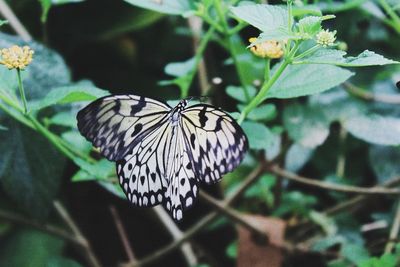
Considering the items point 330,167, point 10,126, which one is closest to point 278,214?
point 330,167

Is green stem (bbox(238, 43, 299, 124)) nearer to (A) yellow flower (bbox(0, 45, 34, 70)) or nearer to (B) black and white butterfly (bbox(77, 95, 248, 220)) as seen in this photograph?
(B) black and white butterfly (bbox(77, 95, 248, 220))

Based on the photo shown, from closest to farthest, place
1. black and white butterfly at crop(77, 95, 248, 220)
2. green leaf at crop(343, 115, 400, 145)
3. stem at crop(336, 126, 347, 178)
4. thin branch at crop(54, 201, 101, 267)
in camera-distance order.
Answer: black and white butterfly at crop(77, 95, 248, 220), green leaf at crop(343, 115, 400, 145), thin branch at crop(54, 201, 101, 267), stem at crop(336, 126, 347, 178)

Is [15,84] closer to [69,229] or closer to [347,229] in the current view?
[69,229]

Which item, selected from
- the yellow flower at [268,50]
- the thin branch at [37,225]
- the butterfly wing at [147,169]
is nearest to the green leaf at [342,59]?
the yellow flower at [268,50]

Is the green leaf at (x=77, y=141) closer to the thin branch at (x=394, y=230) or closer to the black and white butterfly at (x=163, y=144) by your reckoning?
the black and white butterfly at (x=163, y=144)

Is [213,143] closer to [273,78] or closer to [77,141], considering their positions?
[273,78]

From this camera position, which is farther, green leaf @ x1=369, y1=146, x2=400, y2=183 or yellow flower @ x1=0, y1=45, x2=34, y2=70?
green leaf @ x1=369, y1=146, x2=400, y2=183

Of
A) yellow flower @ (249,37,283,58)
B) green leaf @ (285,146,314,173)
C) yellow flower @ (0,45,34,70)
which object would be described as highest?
yellow flower @ (249,37,283,58)

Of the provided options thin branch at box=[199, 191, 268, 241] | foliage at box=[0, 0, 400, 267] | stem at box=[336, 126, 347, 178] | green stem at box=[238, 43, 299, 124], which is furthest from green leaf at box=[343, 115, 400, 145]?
green stem at box=[238, 43, 299, 124]

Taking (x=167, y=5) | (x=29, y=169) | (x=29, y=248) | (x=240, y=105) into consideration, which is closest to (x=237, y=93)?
(x=240, y=105)
